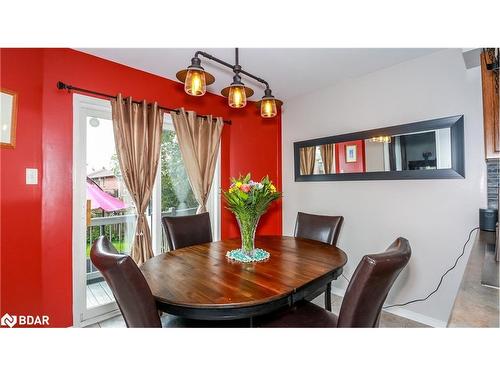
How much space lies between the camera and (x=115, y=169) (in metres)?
2.27

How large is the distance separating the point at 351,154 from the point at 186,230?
2.00 metres

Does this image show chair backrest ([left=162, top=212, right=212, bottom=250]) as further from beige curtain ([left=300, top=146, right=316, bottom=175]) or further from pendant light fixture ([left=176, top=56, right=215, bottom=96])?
beige curtain ([left=300, top=146, right=316, bottom=175])

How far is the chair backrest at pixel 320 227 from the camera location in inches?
82.4

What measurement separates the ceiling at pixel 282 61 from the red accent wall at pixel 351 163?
767mm

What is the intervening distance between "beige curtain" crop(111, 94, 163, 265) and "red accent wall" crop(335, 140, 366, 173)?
6.78ft

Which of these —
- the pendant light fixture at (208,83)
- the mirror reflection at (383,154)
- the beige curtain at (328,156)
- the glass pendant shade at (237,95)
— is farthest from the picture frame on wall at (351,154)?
the glass pendant shade at (237,95)

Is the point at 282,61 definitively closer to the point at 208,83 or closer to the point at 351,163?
the point at 208,83

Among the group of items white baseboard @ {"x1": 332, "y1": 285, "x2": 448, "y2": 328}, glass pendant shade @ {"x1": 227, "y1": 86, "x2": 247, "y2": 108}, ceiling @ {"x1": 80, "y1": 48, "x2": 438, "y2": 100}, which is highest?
ceiling @ {"x1": 80, "y1": 48, "x2": 438, "y2": 100}

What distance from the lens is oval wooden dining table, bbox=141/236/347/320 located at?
3.22 ft

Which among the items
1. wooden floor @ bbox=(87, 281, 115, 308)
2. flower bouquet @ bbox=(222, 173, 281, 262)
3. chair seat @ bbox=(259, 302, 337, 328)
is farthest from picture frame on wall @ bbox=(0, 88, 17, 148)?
chair seat @ bbox=(259, 302, 337, 328)

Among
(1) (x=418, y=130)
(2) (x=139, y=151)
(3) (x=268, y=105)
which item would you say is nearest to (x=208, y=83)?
(3) (x=268, y=105)

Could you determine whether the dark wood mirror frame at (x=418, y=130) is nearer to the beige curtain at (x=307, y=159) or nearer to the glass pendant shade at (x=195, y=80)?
the beige curtain at (x=307, y=159)

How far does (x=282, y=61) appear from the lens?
2.22 metres
